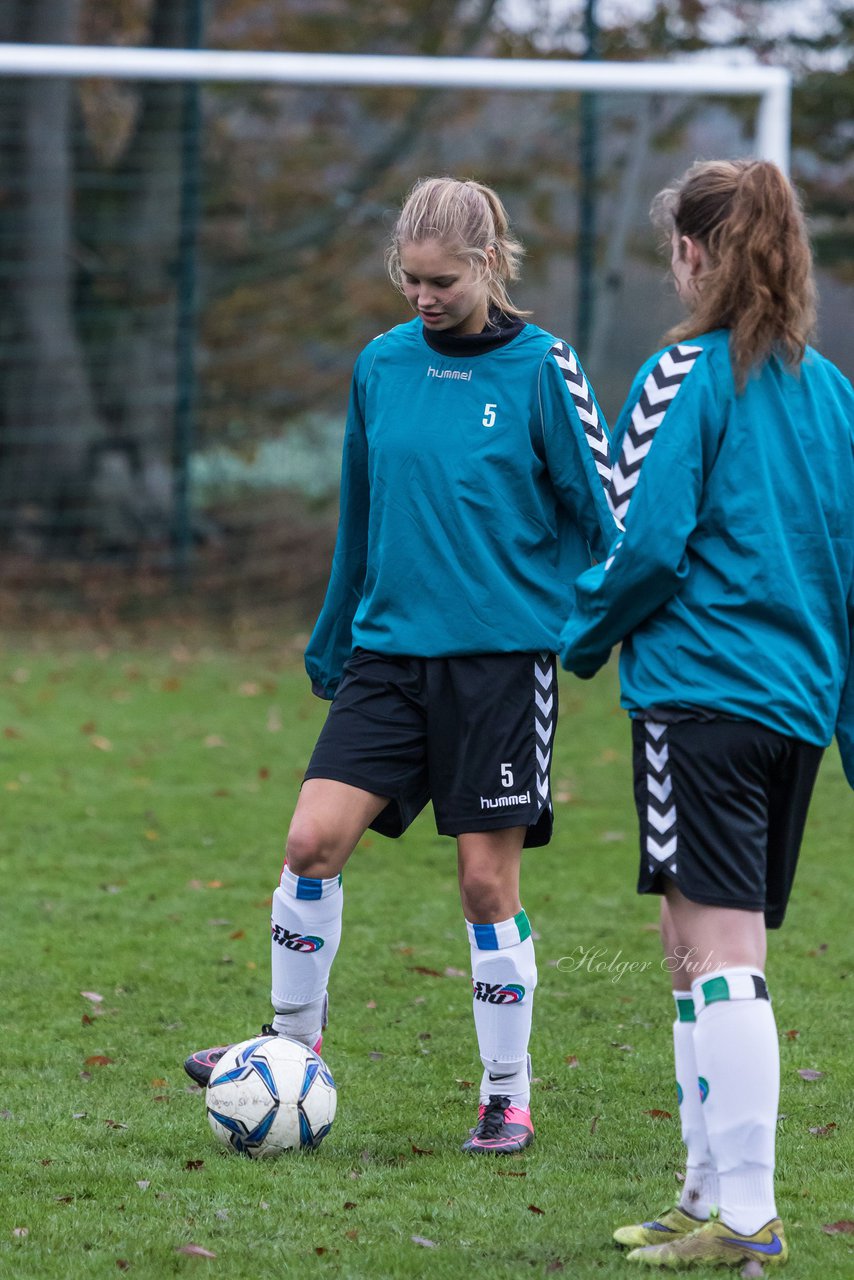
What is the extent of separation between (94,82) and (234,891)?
1016 cm

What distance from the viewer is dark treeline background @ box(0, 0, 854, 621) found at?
12484 millimetres

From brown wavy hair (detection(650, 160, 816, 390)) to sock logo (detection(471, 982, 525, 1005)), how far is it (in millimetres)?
1534

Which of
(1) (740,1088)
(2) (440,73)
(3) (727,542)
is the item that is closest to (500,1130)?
(1) (740,1088)

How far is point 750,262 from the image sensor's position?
2.73 meters

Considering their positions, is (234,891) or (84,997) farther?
(234,891)

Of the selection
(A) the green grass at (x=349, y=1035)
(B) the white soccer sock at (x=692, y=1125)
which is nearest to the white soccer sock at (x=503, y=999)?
(A) the green grass at (x=349, y=1035)

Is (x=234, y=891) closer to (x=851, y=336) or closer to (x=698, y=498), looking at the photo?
(x=698, y=498)

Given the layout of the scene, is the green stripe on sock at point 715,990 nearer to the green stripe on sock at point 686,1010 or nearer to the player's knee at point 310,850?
the green stripe on sock at point 686,1010

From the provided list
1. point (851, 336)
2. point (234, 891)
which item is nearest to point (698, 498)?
point (234, 891)

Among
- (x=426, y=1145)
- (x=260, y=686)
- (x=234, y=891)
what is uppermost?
(x=426, y=1145)

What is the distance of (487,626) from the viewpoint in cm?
349

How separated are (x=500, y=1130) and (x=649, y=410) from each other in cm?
172
